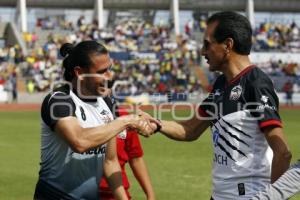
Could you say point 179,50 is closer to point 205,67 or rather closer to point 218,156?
point 205,67

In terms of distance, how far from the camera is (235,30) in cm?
434

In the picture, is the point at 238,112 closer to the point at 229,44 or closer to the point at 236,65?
the point at 236,65

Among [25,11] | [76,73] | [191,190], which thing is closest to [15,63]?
[25,11]

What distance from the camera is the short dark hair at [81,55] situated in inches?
189

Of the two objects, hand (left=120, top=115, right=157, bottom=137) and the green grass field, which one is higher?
hand (left=120, top=115, right=157, bottom=137)

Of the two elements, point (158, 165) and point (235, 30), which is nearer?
point (235, 30)

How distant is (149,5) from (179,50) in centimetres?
788

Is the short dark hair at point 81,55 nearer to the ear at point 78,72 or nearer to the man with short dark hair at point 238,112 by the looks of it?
the ear at point 78,72

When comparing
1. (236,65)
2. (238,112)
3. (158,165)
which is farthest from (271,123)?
(158,165)

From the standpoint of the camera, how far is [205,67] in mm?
44500

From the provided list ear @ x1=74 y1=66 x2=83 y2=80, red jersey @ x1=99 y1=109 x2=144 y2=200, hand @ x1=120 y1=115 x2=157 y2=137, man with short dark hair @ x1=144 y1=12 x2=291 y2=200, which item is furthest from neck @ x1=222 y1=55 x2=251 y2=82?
red jersey @ x1=99 y1=109 x2=144 y2=200

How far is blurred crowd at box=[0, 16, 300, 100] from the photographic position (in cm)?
3947

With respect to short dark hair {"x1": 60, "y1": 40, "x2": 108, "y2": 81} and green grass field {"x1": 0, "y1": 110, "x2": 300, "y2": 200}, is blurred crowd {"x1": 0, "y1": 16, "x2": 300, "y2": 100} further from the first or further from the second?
short dark hair {"x1": 60, "y1": 40, "x2": 108, "y2": 81}

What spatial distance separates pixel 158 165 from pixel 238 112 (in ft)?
31.9
